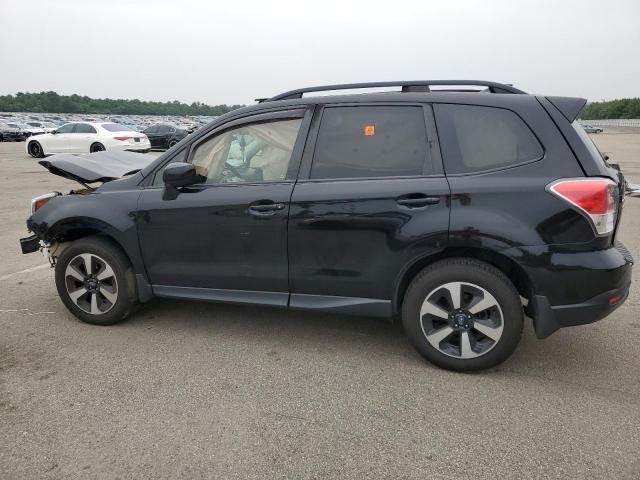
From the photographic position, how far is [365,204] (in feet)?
10.5

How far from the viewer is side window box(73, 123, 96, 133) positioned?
771 inches

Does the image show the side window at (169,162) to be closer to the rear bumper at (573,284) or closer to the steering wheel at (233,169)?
the steering wheel at (233,169)

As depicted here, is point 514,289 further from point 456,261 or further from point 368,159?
point 368,159

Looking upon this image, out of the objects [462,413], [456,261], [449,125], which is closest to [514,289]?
[456,261]

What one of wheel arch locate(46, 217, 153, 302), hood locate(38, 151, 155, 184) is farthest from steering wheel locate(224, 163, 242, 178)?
hood locate(38, 151, 155, 184)

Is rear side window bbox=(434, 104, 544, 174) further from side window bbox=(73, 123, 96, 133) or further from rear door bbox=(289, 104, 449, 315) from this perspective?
side window bbox=(73, 123, 96, 133)

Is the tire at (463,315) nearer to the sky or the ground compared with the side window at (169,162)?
nearer to the ground

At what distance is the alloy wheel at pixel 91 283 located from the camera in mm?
3924

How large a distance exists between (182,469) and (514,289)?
2092 mm

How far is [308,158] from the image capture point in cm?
342

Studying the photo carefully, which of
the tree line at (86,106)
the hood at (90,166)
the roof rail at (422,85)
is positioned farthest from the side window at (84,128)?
the tree line at (86,106)

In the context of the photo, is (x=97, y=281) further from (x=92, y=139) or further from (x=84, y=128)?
(x=84, y=128)

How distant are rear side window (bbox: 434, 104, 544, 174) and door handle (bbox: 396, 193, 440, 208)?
0.22 meters

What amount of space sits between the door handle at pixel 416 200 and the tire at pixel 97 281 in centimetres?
222
